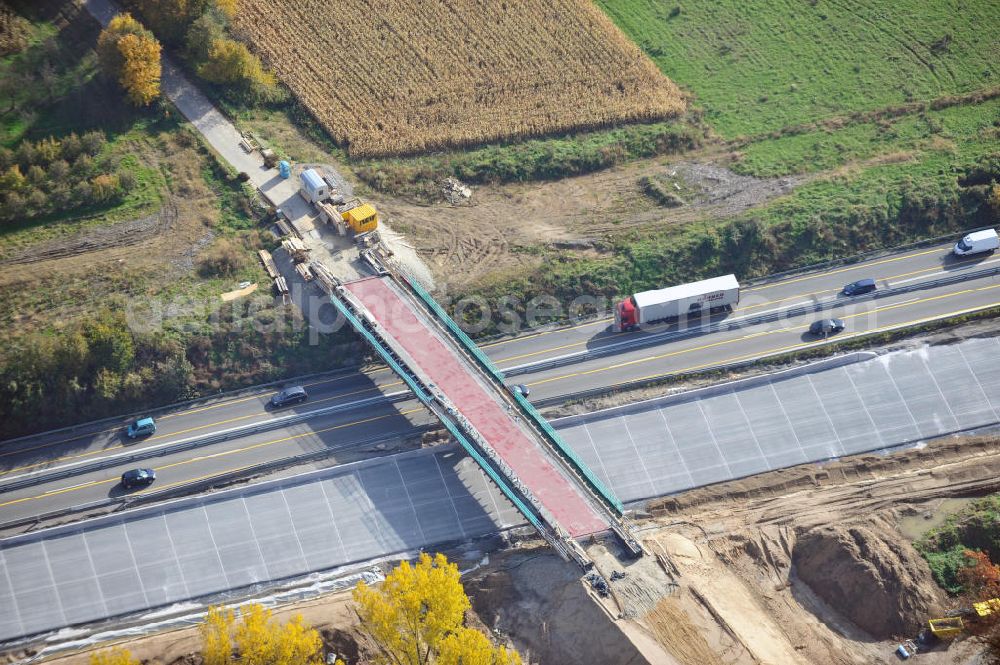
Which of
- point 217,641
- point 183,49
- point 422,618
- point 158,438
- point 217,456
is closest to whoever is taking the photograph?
point 217,641

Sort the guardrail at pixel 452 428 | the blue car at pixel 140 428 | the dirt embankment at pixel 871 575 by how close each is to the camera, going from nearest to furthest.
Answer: the dirt embankment at pixel 871 575 → the guardrail at pixel 452 428 → the blue car at pixel 140 428

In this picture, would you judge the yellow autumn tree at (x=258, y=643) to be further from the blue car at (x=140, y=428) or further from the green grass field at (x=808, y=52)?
the green grass field at (x=808, y=52)

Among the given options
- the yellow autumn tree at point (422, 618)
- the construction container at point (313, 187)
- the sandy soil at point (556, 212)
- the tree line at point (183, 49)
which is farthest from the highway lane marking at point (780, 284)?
the tree line at point (183, 49)

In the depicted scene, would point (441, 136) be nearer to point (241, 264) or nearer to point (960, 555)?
point (241, 264)

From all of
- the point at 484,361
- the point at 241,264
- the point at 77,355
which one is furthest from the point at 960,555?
the point at 77,355

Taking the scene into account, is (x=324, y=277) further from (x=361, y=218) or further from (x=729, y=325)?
(x=729, y=325)

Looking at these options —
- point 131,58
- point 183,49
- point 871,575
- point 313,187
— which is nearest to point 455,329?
point 313,187

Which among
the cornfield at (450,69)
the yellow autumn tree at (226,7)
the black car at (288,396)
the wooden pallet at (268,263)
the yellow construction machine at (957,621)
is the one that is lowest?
the yellow construction machine at (957,621)
